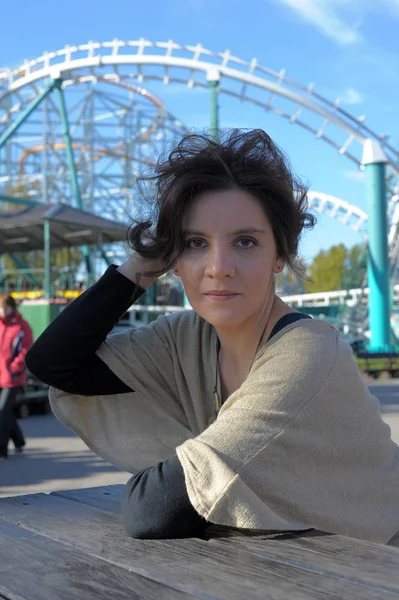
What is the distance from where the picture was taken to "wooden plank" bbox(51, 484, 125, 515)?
178 cm

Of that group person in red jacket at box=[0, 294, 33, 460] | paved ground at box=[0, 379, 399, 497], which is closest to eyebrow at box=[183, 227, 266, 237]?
paved ground at box=[0, 379, 399, 497]

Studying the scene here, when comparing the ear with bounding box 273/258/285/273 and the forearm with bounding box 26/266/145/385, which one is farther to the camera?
the forearm with bounding box 26/266/145/385

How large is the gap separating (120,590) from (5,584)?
18cm

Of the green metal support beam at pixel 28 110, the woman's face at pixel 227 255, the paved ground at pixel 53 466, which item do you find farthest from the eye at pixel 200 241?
Answer: the green metal support beam at pixel 28 110

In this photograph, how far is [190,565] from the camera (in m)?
1.18

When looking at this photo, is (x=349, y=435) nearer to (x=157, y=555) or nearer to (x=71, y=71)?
(x=157, y=555)

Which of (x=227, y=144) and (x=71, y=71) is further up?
(x=71, y=71)

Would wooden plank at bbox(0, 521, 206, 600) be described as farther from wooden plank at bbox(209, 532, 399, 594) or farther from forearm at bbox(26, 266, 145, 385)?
forearm at bbox(26, 266, 145, 385)

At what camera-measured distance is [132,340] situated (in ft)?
6.26

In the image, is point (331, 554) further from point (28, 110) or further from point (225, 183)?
point (28, 110)

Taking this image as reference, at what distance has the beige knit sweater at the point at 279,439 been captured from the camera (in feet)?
4.34

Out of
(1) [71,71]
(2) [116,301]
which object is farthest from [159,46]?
(2) [116,301]

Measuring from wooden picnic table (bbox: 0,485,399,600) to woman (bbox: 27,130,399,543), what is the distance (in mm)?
60

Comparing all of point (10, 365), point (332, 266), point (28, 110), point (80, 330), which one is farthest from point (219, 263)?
point (332, 266)
